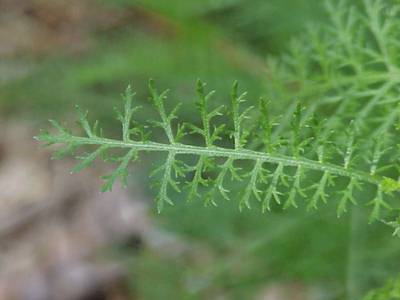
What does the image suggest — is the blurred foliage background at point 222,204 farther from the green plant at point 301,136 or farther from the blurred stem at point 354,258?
the green plant at point 301,136

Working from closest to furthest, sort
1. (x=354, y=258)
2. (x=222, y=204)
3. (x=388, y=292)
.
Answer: (x=388, y=292) → (x=354, y=258) → (x=222, y=204)

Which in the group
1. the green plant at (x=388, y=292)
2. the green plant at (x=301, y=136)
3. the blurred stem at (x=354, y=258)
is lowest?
the blurred stem at (x=354, y=258)

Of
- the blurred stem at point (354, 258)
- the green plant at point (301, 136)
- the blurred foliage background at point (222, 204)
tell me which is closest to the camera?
the green plant at point (301, 136)

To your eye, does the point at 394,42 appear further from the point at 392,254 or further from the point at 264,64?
the point at 264,64

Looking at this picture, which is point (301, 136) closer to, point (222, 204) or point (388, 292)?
point (388, 292)

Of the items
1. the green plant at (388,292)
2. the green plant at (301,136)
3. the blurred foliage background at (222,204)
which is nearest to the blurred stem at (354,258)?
the blurred foliage background at (222,204)

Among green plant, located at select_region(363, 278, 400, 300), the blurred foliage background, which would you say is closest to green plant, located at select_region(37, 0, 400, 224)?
green plant, located at select_region(363, 278, 400, 300)

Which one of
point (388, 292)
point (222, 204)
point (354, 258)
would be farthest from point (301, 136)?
point (222, 204)

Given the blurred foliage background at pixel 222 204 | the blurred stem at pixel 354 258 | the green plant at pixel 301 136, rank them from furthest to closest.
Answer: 1. the blurred foliage background at pixel 222 204
2. the blurred stem at pixel 354 258
3. the green plant at pixel 301 136
